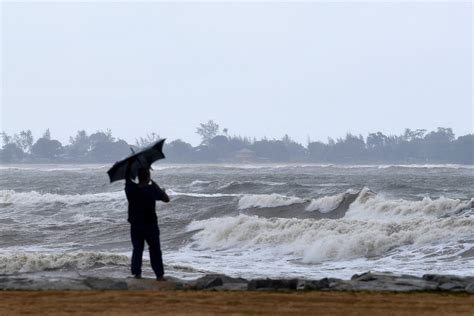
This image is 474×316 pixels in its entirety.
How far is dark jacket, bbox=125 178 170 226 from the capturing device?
968 cm

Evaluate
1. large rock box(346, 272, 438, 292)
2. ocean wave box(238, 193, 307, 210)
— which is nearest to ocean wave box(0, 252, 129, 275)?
large rock box(346, 272, 438, 292)

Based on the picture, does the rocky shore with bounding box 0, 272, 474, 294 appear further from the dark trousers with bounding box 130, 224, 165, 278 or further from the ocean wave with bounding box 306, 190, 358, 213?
the ocean wave with bounding box 306, 190, 358, 213

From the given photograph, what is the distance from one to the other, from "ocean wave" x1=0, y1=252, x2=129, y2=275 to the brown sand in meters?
5.12

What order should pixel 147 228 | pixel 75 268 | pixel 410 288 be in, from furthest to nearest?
pixel 75 268, pixel 147 228, pixel 410 288

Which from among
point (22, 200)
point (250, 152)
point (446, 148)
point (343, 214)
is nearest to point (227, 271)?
point (343, 214)

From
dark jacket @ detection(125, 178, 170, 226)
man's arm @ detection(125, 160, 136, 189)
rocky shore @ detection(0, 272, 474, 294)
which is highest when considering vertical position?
man's arm @ detection(125, 160, 136, 189)

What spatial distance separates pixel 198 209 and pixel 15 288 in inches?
789

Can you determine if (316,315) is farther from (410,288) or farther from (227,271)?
(227,271)

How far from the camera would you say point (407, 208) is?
77.8 ft

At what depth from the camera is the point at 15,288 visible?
9.67 m

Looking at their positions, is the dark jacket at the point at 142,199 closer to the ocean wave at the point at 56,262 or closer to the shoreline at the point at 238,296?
the shoreline at the point at 238,296

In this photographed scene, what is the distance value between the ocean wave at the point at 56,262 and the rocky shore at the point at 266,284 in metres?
4.29

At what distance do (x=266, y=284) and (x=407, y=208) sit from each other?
15.2 meters

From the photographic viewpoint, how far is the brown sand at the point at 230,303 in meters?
7.93
